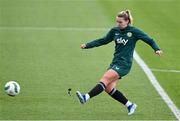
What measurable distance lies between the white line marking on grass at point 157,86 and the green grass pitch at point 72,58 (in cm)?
12

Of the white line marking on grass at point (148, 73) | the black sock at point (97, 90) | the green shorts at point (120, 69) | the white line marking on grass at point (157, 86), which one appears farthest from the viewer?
the white line marking on grass at point (148, 73)

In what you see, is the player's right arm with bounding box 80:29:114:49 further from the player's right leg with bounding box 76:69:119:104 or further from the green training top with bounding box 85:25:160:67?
the player's right leg with bounding box 76:69:119:104

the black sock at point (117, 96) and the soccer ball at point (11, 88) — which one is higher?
the soccer ball at point (11, 88)

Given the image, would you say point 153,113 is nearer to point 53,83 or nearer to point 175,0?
point 53,83

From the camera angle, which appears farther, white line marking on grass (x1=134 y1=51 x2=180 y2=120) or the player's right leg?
white line marking on grass (x1=134 y1=51 x2=180 y2=120)

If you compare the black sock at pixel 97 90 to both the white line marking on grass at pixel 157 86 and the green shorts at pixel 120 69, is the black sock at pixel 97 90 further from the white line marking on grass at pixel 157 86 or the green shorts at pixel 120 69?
the white line marking on grass at pixel 157 86

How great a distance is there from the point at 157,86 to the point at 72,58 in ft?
12.6

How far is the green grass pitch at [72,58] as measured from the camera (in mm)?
15133

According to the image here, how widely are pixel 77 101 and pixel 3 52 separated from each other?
18.7 ft

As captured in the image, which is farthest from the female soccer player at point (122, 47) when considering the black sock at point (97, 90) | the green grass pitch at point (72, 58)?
the green grass pitch at point (72, 58)

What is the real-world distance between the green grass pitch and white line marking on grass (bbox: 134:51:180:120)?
0.38 ft

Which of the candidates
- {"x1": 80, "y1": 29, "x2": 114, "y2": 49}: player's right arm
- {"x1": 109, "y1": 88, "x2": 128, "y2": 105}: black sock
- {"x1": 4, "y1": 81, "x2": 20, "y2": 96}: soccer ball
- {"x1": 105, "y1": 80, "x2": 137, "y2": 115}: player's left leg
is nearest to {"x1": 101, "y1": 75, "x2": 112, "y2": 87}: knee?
{"x1": 105, "y1": 80, "x2": 137, "y2": 115}: player's left leg

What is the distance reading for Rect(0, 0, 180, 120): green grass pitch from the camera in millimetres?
15133

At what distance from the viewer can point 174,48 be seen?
71.3 ft
